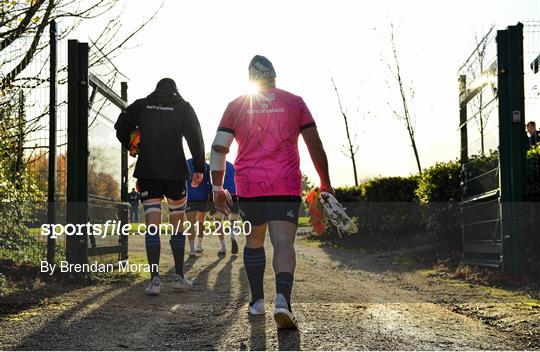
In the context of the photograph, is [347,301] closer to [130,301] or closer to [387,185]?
[130,301]

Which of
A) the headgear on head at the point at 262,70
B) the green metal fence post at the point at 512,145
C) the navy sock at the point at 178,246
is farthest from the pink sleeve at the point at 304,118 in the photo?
the green metal fence post at the point at 512,145

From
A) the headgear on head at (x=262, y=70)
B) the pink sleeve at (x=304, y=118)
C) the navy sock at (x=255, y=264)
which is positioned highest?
the headgear on head at (x=262, y=70)

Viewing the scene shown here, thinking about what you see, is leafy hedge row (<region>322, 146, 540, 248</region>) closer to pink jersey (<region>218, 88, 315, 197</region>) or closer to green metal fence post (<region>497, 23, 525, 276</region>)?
Result: green metal fence post (<region>497, 23, 525, 276</region>)

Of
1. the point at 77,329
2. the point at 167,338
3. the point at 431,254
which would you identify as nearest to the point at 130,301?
the point at 77,329

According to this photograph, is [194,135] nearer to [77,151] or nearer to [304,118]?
[77,151]

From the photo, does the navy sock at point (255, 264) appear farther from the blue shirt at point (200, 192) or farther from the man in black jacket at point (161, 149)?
the blue shirt at point (200, 192)

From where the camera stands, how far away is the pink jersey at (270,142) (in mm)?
5285

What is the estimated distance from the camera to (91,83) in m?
8.92

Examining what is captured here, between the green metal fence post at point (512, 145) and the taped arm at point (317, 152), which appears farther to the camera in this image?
the green metal fence post at point (512, 145)

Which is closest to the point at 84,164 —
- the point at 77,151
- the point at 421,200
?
the point at 77,151

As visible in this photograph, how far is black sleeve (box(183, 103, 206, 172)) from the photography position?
7.59 metres

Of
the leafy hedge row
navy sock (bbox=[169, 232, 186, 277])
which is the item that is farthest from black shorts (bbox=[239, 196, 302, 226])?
the leafy hedge row

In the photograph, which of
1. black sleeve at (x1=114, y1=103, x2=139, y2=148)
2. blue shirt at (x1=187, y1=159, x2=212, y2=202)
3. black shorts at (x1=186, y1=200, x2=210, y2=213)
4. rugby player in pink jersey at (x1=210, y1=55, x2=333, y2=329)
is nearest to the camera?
rugby player in pink jersey at (x1=210, y1=55, x2=333, y2=329)

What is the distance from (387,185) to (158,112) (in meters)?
9.70
